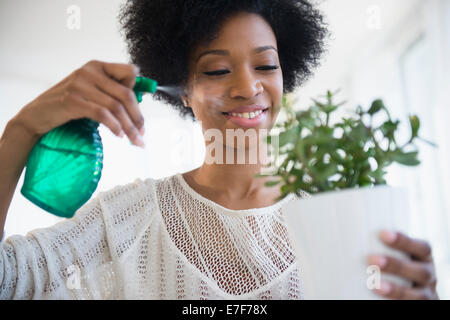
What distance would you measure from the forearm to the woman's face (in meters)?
0.33

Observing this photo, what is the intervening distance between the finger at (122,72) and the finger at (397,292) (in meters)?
0.37

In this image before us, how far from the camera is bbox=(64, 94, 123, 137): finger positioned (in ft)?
1.63

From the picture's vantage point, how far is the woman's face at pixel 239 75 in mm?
736

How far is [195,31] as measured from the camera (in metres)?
0.84

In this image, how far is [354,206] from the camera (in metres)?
0.35

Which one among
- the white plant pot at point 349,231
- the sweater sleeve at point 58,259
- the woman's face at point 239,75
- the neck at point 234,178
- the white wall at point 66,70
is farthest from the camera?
the white wall at point 66,70

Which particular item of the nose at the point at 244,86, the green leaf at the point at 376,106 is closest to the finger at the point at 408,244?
the green leaf at the point at 376,106

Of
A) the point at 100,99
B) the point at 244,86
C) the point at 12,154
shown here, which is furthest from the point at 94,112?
the point at 244,86

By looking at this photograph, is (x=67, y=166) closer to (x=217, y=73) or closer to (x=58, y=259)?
(x=58, y=259)

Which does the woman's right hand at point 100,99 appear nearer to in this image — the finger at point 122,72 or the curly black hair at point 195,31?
the finger at point 122,72

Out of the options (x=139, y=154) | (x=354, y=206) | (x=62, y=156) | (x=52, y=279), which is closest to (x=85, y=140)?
(x=62, y=156)

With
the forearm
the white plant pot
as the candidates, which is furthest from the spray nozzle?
the white plant pot

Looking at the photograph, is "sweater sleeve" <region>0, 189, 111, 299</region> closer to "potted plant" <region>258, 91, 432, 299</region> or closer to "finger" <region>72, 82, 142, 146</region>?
"finger" <region>72, 82, 142, 146</region>

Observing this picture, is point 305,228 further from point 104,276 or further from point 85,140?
point 104,276
